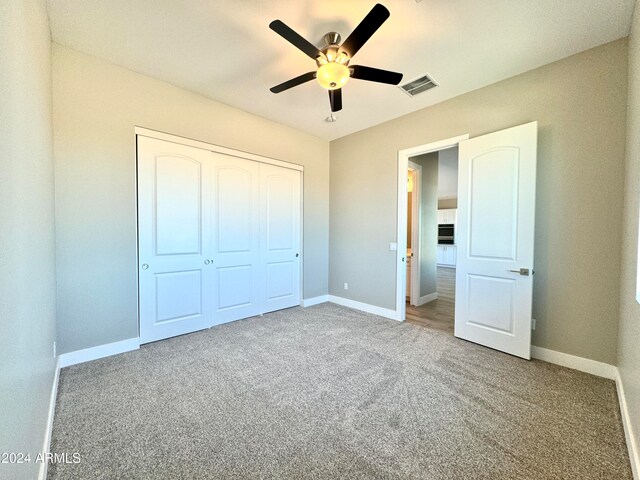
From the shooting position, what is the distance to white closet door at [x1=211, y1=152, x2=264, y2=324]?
335 centimetres

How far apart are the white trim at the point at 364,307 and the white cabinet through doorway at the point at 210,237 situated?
2.60ft

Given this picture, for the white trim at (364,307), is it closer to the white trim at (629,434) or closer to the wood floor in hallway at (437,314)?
the wood floor in hallway at (437,314)

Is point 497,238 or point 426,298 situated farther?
point 426,298

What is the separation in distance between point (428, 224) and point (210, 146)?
3919mm

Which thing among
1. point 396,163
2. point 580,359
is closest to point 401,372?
point 580,359

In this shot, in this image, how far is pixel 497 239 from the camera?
268cm

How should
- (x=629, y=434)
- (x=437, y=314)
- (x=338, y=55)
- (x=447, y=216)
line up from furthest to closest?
(x=447, y=216) < (x=437, y=314) < (x=338, y=55) < (x=629, y=434)

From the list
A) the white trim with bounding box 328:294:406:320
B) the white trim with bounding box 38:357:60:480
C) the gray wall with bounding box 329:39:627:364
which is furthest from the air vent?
the white trim with bounding box 38:357:60:480

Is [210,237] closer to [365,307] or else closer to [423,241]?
[365,307]

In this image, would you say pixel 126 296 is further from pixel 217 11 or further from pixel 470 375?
pixel 470 375

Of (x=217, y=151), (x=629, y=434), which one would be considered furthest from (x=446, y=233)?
(x=217, y=151)

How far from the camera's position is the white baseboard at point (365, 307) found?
12.3ft

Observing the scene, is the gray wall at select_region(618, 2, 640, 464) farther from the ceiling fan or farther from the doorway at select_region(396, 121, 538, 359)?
the ceiling fan

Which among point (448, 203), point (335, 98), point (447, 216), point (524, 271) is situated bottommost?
point (524, 271)
